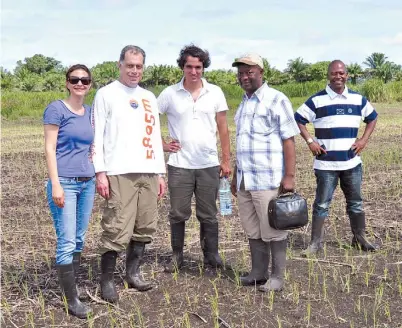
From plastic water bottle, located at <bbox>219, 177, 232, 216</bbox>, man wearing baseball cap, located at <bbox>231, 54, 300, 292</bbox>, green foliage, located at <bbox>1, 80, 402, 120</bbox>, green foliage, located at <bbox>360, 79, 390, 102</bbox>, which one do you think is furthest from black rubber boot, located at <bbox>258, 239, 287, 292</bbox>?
green foliage, located at <bbox>360, 79, 390, 102</bbox>

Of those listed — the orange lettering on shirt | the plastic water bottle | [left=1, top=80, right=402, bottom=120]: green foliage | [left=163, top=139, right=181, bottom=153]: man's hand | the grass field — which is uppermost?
[left=1, top=80, right=402, bottom=120]: green foliage

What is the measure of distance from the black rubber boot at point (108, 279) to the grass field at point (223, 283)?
0.07 meters

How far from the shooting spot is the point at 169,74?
4594 cm

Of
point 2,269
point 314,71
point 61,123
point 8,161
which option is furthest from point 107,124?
point 314,71

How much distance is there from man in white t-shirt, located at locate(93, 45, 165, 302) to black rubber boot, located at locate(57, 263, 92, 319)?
240 millimetres

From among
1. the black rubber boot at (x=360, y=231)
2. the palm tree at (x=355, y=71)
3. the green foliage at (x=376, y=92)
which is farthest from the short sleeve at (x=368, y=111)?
the palm tree at (x=355, y=71)

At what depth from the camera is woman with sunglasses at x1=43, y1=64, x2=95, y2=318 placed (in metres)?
3.57

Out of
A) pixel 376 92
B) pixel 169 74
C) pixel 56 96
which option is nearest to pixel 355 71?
pixel 169 74

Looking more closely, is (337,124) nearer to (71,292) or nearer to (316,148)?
(316,148)

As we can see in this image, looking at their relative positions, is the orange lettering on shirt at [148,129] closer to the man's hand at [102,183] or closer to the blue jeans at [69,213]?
the man's hand at [102,183]

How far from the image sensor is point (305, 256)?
16.1 feet

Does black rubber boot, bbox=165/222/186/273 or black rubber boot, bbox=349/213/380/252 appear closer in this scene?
black rubber boot, bbox=165/222/186/273

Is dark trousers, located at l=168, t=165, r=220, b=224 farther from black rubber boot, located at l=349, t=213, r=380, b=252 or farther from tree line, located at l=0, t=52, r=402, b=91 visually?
tree line, located at l=0, t=52, r=402, b=91

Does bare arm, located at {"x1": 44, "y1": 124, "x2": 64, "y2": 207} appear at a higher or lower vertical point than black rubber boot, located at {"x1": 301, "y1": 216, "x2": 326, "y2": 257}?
higher
